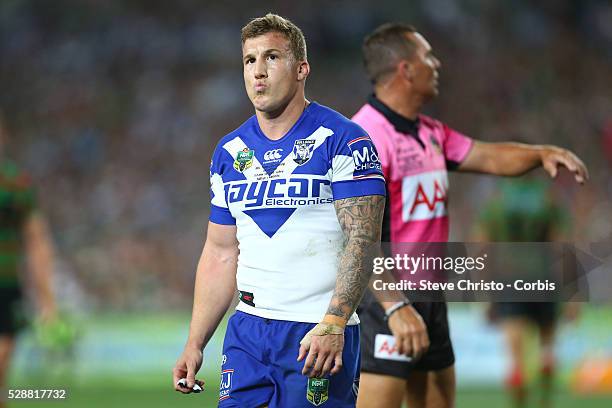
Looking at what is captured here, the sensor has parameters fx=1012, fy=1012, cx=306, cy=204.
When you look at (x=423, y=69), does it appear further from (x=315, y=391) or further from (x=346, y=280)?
(x=315, y=391)

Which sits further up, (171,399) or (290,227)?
(290,227)

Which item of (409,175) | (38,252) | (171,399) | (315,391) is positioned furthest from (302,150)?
(171,399)

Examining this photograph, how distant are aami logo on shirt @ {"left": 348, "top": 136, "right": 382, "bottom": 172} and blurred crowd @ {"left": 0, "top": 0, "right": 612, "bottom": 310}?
11151 mm

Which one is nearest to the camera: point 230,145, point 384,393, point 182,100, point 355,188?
point 355,188

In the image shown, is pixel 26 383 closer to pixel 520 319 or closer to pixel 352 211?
pixel 520 319

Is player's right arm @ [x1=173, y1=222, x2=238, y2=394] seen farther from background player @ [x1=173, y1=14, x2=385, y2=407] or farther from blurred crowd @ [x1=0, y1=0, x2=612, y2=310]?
blurred crowd @ [x1=0, y1=0, x2=612, y2=310]

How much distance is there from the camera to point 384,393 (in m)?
5.50

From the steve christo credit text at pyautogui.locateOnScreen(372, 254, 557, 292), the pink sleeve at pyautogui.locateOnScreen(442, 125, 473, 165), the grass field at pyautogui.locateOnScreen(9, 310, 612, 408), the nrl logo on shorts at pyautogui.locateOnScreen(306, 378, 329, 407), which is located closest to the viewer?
the nrl logo on shorts at pyautogui.locateOnScreen(306, 378, 329, 407)

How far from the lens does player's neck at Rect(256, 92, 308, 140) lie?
4.20 metres

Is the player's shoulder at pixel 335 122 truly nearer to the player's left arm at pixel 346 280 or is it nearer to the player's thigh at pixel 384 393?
the player's left arm at pixel 346 280

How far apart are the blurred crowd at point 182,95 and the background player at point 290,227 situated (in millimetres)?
10998

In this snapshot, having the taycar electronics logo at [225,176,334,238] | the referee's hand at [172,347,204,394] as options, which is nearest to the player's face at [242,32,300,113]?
the taycar electronics logo at [225,176,334,238]

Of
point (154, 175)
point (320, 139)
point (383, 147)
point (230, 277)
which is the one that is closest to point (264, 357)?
point (230, 277)

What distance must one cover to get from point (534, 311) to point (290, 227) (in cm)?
600
